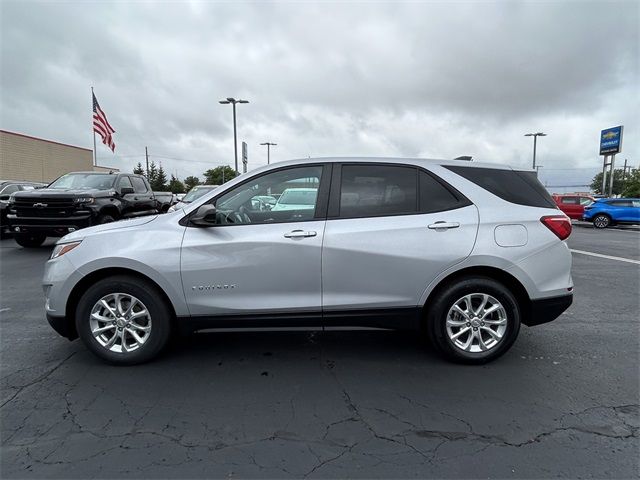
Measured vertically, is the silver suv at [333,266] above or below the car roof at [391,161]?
below

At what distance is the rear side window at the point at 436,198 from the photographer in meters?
3.55

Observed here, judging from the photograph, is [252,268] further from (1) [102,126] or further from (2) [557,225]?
(1) [102,126]

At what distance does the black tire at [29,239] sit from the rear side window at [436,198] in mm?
9830

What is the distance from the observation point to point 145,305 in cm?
343

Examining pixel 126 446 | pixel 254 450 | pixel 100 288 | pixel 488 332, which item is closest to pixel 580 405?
pixel 488 332

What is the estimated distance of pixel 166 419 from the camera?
9.18 feet

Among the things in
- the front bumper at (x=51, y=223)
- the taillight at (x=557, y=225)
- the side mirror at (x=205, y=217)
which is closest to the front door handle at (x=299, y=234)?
the side mirror at (x=205, y=217)

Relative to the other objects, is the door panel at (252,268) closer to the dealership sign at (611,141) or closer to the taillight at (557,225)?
the taillight at (557,225)

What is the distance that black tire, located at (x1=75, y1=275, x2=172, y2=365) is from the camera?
11.2ft

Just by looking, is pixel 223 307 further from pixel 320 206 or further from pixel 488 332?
pixel 488 332

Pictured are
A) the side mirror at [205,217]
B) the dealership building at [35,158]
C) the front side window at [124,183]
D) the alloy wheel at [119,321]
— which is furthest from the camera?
the dealership building at [35,158]

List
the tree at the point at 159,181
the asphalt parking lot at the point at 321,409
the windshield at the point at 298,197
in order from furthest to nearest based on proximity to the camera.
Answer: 1. the tree at the point at 159,181
2. the windshield at the point at 298,197
3. the asphalt parking lot at the point at 321,409

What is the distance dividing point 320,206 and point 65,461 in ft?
8.13

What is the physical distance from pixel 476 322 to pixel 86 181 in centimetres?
1091
